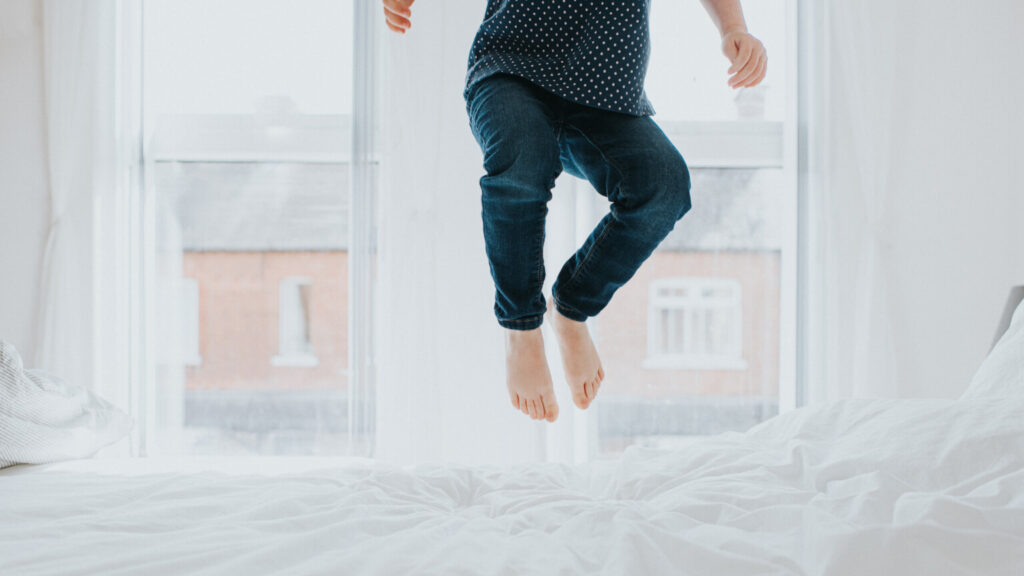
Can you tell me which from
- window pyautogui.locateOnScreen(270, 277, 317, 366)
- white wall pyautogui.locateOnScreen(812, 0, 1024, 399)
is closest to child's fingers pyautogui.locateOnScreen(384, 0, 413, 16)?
window pyautogui.locateOnScreen(270, 277, 317, 366)

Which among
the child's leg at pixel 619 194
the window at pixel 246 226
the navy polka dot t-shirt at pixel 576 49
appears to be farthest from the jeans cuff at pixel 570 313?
the window at pixel 246 226

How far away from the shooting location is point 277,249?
8.71ft

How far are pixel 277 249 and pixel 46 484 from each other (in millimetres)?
1635

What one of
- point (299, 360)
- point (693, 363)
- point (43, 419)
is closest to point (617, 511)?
point (43, 419)

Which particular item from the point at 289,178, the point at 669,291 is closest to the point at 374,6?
the point at 289,178

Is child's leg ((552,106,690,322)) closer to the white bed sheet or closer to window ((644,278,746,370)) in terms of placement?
the white bed sheet

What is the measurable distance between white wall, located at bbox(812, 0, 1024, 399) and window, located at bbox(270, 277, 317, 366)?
6.21 feet

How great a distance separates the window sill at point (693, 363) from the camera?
2.65 m

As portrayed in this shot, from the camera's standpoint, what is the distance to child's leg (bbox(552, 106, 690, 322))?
1202 millimetres

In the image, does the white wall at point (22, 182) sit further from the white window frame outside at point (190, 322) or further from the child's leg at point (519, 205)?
the child's leg at point (519, 205)

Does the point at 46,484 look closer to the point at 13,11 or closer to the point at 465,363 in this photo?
the point at 465,363

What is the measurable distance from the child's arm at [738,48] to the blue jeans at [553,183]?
18 centimetres

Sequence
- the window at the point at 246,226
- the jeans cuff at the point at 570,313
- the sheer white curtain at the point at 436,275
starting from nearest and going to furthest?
the jeans cuff at the point at 570,313
the sheer white curtain at the point at 436,275
the window at the point at 246,226

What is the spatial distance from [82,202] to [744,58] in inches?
91.5
